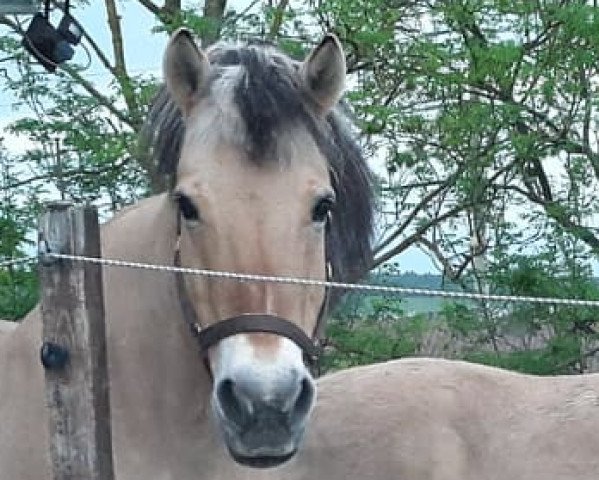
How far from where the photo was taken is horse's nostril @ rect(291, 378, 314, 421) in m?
2.46

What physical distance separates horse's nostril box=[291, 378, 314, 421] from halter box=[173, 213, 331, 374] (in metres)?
0.11

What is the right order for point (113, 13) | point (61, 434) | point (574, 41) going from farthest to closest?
point (113, 13) → point (574, 41) → point (61, 434)

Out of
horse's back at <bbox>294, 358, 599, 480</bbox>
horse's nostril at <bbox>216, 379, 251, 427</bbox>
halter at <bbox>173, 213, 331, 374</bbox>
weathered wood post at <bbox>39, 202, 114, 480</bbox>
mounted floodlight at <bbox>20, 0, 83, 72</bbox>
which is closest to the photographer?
horse's nostril at <bbox>216, 379, 251, 427</bbox>

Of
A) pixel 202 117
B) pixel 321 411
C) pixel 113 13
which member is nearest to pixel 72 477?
pixel 202 117

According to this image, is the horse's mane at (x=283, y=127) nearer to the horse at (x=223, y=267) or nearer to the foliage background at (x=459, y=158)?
the horse at (x=223, y=267)

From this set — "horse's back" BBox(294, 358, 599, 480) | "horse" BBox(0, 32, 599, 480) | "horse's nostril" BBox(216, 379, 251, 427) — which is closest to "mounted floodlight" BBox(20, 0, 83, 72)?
"horse's back" BBox(294, 358, 599, 480)

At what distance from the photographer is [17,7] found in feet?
18.2

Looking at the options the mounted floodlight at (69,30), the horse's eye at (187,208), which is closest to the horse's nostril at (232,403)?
the horse's eye at (187,208)

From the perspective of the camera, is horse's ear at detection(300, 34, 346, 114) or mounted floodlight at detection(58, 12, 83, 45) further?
mounted floodlight at detection(58, 12, 83, 45)

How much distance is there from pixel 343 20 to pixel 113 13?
2.87 metres

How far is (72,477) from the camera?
9.19 feet

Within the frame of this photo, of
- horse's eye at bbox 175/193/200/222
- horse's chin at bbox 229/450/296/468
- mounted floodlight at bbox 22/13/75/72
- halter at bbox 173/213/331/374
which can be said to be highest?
mounted floodlight at bbox 22/13/75/72

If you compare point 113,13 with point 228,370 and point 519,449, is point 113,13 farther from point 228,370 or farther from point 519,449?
point 228,370

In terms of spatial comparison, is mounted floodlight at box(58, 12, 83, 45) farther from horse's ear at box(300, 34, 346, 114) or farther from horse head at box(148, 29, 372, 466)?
horse's ear at box(300, 34, 346, 114)
